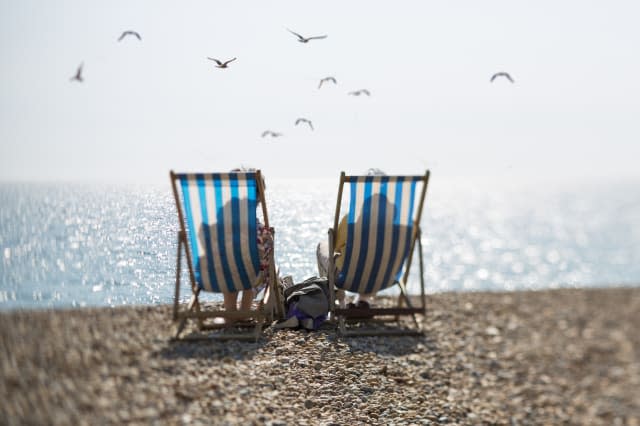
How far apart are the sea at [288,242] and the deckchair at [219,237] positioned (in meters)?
0.16

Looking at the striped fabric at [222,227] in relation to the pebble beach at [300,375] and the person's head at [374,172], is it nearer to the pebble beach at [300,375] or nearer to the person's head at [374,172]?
the pebble beach at [300,375]

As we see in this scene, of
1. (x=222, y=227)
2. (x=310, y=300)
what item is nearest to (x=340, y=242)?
(x=310, y=300)

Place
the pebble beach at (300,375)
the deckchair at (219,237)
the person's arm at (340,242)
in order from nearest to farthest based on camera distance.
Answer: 1. the pebble beach at (300,375)
2. the deckchair at (219,237)
3. the person's arm at (340,242)

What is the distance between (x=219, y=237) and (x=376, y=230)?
115 centimetres

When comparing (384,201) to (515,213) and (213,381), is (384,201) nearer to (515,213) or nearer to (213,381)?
(213,381)

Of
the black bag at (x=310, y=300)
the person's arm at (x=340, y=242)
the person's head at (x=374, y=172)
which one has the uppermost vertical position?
the person's head at (x=374, y=172)

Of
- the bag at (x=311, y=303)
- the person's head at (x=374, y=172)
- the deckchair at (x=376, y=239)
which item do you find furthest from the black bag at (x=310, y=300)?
the person's head at (x=374, y=172)

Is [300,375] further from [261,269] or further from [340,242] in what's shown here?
[340,242]

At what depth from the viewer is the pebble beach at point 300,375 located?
81.0 inches

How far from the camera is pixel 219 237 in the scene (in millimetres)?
3670

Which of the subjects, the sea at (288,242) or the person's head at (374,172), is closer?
the sea at (288,242)

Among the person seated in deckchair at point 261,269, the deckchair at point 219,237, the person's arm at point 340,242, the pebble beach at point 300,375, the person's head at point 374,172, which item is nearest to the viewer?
the pebble beach at point 300,375

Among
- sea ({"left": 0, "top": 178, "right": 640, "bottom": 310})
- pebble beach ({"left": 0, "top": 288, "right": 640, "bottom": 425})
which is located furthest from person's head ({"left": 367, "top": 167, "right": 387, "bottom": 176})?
pebble beach ({"left": 0, "top": 288, "right": 640, "bottom": 425})

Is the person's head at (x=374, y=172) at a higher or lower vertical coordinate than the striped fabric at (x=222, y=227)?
higher
